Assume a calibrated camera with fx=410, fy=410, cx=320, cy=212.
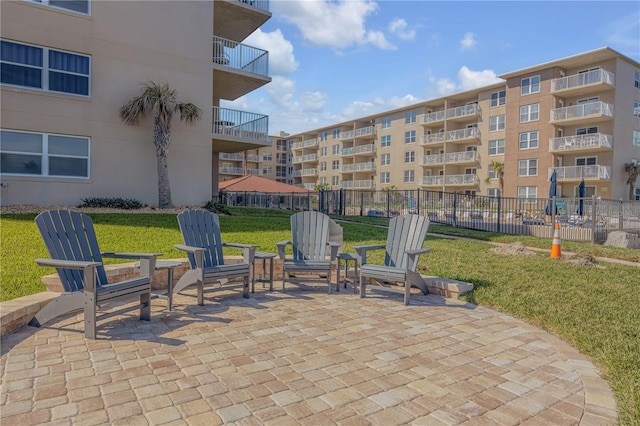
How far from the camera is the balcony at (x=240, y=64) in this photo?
1900 cm

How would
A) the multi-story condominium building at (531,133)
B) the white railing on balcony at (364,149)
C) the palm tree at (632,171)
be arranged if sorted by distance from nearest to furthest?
the multi-story condominium building at (531,133)
the palm tree at (632,171)
the white railing on balcony at (364,149)

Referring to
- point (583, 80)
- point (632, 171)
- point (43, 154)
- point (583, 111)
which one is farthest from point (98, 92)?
point (632, 171)

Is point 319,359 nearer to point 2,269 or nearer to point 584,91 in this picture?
point 2,269

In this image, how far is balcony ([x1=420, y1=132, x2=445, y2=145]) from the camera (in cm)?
4388

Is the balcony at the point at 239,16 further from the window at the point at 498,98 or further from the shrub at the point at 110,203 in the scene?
the window at the point at 498,98

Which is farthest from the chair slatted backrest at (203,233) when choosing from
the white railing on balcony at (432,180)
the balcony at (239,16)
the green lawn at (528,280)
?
the white railing on balcony at (432,180)

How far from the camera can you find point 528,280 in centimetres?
687

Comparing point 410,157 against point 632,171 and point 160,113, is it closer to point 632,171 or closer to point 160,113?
point 632,171

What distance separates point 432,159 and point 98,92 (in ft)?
119

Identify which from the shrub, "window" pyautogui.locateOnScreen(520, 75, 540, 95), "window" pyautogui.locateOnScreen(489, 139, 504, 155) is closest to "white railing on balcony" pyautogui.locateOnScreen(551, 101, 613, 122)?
"window" pyautogui.locateOnScreen(520, 75, 540, 95)

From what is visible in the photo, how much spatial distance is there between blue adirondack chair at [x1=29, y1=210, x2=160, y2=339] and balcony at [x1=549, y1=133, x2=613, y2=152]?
116 ft

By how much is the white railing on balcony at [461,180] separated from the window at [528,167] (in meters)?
5.25

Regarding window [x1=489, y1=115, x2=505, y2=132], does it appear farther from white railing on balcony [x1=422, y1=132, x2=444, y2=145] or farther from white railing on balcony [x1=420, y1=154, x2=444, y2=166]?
white railing on balcony [x1=420, y1=154, x2=444, y2=166]

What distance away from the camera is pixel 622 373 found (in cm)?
344
